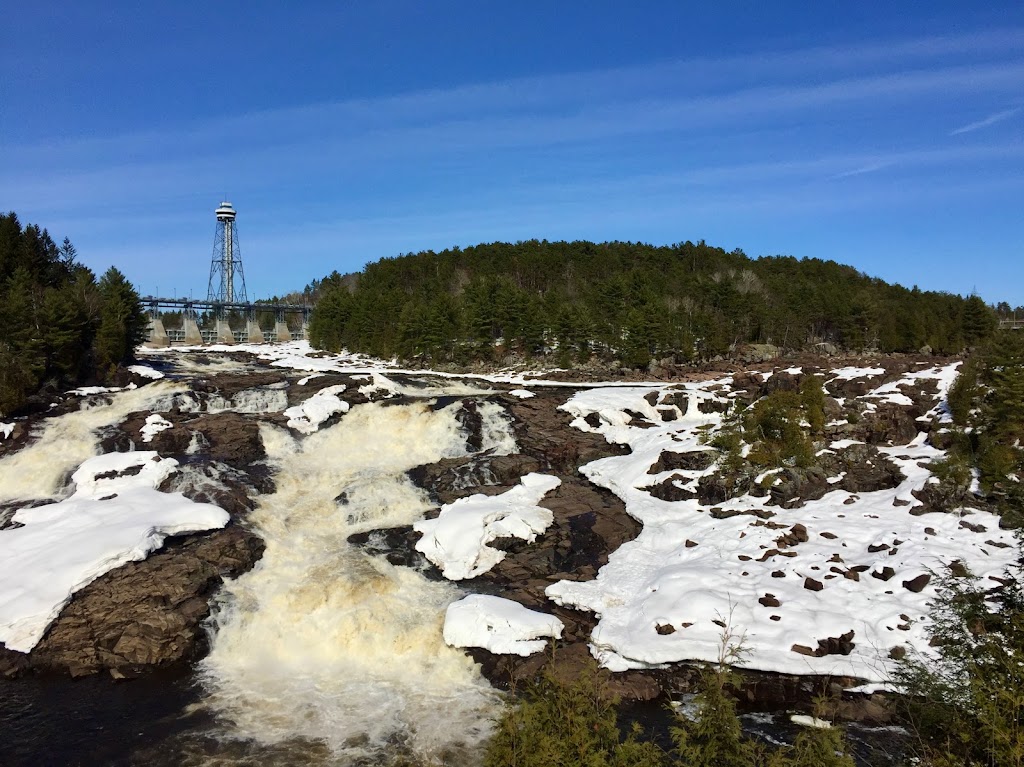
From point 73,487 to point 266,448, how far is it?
925 centimetres

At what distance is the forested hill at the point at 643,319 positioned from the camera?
71.3 m

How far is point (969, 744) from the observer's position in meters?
8.45

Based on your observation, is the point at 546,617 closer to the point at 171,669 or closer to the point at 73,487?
the point at 171,669

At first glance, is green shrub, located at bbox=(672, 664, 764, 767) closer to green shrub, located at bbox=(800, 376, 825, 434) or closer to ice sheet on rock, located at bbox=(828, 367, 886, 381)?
green shrub, located at bbox=(800, 376, 825, 434)

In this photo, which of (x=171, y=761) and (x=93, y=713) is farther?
(x=93, y=713)

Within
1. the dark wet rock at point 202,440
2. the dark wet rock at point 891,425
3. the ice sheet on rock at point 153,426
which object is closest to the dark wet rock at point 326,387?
the dark wet rock at point 202,440

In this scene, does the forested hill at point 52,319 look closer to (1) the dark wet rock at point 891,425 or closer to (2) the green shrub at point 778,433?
(2) the green shrub at point 778,433

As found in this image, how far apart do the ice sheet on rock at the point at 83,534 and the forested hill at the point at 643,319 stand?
1818 inches

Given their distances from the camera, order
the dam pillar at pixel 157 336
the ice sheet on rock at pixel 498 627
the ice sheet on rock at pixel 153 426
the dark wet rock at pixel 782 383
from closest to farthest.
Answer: the ice sheet on rock at pixel 498 627, the ice sheet on rock at pixel 153 426, the dark wet rock at pixel 782 383, the dam pillar at pixel 157 336

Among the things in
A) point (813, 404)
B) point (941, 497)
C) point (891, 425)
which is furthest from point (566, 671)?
point (891, 425)

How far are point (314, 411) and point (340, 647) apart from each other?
2213 cm

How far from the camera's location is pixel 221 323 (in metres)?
112

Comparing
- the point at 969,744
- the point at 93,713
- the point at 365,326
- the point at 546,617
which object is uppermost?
the point at 365,326

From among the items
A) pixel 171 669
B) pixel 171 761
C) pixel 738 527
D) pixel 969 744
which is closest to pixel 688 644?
pixel 738 527
